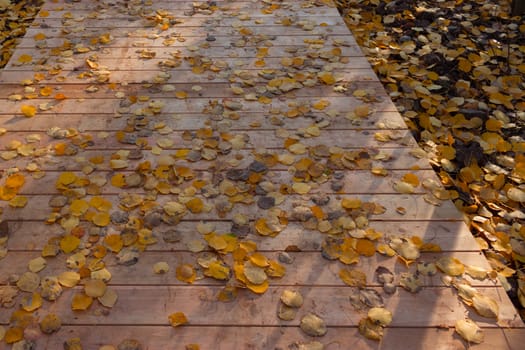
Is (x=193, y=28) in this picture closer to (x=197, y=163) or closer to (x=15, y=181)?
(x=197, y=163)

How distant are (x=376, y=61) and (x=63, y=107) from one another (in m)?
1.96

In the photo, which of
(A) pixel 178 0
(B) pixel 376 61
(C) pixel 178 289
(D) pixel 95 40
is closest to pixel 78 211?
(C) pixel 178 289

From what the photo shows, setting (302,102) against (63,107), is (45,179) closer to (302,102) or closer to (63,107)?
(63,107)

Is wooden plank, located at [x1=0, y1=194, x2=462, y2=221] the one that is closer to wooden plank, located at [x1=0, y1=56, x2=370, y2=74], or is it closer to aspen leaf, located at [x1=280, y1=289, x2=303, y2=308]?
aspen leaf, located at [x1=280, y1=289, x2=303, y2=308]

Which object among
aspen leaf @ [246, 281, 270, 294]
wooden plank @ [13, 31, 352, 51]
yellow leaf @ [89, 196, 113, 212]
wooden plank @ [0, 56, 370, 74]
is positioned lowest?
aspen leaf @ [246, 281, 270, 294]

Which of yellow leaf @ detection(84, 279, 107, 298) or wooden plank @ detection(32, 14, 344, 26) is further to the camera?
wooden plank @ detection(32, 14, 344, 26)

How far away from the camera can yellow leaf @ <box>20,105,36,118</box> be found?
2432mm

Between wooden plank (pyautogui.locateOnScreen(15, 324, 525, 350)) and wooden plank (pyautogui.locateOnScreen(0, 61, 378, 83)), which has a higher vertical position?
wooden plank (pyautogui.locateOnScreen(0, 61, 378, 83))

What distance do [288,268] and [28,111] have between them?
1.69 meters

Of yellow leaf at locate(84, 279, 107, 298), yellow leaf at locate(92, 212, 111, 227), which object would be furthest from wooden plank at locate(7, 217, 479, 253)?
yellow leaf at locate(84, 279, 107, 298)

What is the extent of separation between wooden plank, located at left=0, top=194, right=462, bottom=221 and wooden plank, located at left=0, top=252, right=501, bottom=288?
0.20 metres

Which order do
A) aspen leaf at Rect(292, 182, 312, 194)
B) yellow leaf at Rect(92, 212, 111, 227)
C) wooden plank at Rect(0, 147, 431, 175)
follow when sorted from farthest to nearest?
wooden plank at Rect(0, 147, 431, 175), aspen leaf at Rect(292, 182, 312, 194), yellow leaf at Rect(92, 212, 111, 227)

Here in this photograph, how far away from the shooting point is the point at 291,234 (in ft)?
5.99

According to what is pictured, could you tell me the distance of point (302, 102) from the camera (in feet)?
8.39
